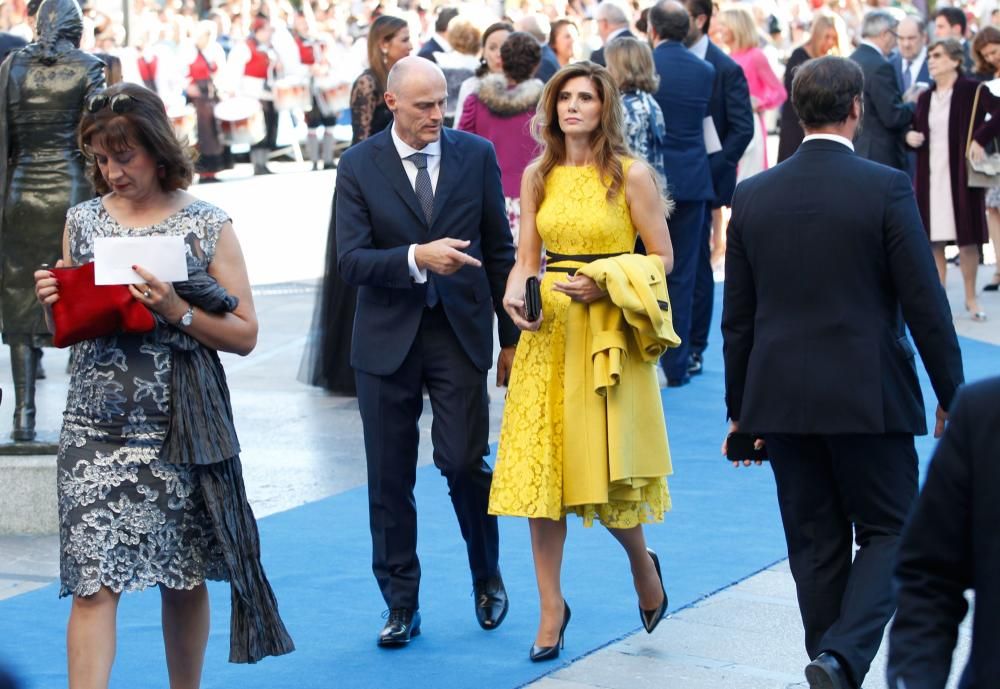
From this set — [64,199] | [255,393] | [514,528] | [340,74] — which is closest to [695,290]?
[255,393]

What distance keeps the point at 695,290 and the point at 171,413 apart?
699 centimetres

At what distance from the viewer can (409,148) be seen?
6027mm

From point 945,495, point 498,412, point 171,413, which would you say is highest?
point 945,495

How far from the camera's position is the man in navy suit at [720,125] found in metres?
10.9

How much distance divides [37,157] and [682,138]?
13.7 ft

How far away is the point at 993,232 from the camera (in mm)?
13625

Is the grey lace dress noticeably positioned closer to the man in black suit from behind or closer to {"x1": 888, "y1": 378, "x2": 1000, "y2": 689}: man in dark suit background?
the man in black suit from behind

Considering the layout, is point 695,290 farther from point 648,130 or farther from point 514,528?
point 514,528

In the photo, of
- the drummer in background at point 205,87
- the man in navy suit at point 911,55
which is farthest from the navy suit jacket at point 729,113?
the drummer in background at point 205,87

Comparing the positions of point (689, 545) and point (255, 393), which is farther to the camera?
point (255, 393)

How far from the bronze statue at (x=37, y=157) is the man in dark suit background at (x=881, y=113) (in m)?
6.79

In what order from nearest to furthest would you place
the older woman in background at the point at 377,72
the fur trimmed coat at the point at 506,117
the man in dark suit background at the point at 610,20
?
the older woman in background at the point at 377,72 < the fur trimmed coat at the point at 506,117 < the man in dark suit background at the point at 610,20

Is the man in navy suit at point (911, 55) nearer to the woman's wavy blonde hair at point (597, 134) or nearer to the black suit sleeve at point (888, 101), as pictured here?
the black suit sleeve at point (888, 101)

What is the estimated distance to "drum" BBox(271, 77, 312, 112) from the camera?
80.3 ft
